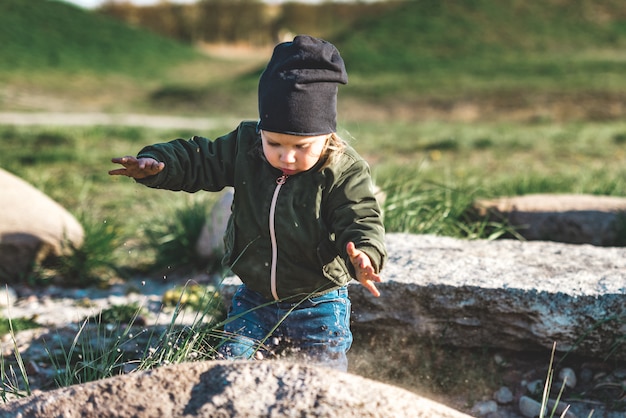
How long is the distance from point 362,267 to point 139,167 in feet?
2.51

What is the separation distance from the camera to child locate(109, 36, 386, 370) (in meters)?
2.38

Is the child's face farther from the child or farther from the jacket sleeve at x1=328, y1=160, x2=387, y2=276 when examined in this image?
the jacket sleeve at x1=328, y1=160, x2=387, y2=276

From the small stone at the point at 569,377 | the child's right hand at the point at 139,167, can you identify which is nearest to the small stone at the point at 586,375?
the small stone at the point at 569,377

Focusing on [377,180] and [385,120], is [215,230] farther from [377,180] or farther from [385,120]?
[385,120]

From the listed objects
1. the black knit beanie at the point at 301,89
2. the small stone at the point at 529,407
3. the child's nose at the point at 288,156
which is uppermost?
the black knit beanie at the point at 301,89

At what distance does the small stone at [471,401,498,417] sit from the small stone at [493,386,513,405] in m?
0.03

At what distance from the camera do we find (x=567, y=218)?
4379 mm

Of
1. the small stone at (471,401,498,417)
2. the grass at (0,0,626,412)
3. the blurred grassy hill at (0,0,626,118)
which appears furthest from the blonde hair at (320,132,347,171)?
the blurred grassy hill at (0,0,626,118)

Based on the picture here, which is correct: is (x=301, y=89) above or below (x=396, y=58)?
above

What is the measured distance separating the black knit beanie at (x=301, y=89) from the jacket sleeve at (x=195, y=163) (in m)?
0.29

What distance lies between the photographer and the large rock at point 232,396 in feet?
5.38

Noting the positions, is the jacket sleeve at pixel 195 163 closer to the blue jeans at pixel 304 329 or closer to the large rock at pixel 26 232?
the blue jeans at pixel 304 329

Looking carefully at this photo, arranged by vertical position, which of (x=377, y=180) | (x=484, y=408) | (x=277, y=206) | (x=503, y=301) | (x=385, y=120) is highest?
(x=277, y=206)

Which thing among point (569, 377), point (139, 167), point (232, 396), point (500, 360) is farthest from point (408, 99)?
point (232, 396)
